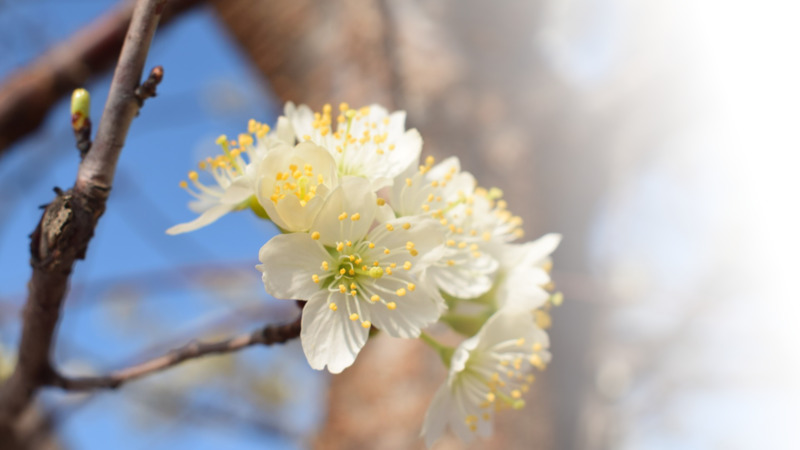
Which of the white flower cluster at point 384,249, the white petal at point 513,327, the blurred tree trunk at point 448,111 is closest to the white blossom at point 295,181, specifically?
the white flower cluster at point 384,249

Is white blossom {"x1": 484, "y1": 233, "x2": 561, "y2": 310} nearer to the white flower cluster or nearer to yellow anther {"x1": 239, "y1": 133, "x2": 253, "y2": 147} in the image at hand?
the white flower cluster

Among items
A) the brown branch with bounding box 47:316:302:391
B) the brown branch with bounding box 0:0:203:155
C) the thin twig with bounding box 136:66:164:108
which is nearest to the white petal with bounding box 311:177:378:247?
the brown branch with bounding box 47:316:302:391

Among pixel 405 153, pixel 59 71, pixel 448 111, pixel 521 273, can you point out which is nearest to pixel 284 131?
pixel 405 153

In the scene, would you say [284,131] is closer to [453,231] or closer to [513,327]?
[453,231]

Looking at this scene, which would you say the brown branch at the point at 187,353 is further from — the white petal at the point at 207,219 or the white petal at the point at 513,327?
the white petal at the point at 513,327

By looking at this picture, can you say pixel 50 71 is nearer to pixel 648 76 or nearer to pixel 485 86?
pixel 485 86

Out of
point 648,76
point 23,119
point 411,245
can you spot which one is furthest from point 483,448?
point 648,76
